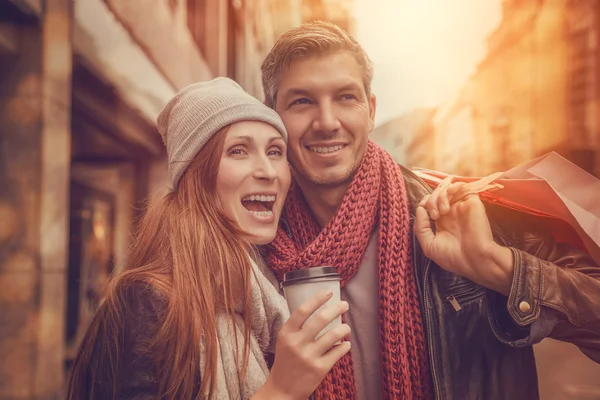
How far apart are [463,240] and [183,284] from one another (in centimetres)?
82

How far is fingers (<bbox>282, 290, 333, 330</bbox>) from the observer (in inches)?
48.7

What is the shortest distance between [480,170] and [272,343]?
48.3 inches

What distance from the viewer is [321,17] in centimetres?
239

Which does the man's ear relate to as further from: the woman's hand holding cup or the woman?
the woman's hand holding cup

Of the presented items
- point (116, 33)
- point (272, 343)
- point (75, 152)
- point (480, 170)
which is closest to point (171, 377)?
point (272, 343)

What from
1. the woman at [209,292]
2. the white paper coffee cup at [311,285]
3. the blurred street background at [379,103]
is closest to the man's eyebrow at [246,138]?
the woman at [209,292]

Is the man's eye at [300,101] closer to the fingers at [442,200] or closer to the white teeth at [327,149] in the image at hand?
the white teeth at [327,149]

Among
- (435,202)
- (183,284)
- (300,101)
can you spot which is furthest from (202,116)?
(435,202)

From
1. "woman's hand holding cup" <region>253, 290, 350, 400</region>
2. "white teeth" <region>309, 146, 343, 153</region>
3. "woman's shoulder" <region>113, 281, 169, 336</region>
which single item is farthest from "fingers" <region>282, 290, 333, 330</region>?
"white teeth" <region>309, 146, 343, 153</region>

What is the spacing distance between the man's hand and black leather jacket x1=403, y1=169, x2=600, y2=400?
5cm

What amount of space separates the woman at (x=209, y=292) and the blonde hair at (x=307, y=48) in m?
0.23

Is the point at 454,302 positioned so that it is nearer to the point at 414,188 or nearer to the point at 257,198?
the point at 414,188

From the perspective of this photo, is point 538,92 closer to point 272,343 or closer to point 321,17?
point 321,17

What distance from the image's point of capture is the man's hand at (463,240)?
149 cm
